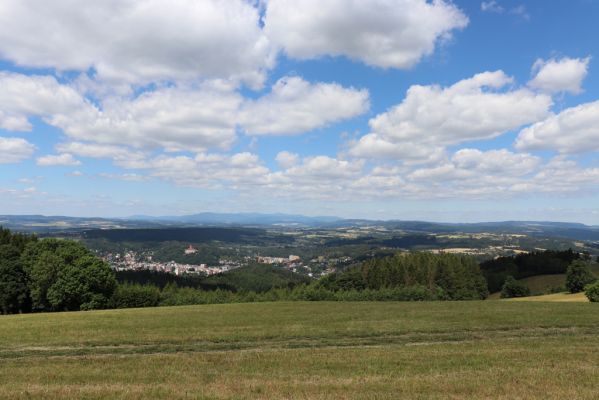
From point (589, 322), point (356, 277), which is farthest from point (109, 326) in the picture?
point (356, 277)

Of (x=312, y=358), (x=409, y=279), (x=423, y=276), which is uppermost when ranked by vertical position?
(x=312, y=358)

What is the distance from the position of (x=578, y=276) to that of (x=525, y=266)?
62.6 m

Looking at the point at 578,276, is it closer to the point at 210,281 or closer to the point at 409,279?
the point at 409,279

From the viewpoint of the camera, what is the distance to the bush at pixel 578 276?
91875 millimetres

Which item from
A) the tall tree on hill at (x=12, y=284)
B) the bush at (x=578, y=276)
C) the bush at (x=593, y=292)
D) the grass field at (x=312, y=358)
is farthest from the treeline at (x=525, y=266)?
the tall tree on hill at (x=12, y=284)

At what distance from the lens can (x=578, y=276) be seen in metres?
93.5

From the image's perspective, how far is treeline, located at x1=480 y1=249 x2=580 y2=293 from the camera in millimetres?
135875

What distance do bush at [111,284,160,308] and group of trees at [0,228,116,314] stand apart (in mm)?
2099

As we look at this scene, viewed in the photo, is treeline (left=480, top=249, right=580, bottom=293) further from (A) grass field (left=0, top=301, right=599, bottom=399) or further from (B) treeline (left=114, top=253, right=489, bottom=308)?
(A) grass field (left=0, top=301, right=599, bottom=399)

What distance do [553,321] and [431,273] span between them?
85.4m

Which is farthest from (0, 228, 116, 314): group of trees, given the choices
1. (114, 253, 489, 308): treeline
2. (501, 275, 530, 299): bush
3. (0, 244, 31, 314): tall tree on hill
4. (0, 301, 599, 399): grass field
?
(501, 275, 530, 299): bush

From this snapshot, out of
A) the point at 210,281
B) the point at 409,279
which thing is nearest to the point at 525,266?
the point at 409,279

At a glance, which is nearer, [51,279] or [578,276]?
[51,279]

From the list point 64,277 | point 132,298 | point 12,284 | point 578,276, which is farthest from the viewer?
point 578,276
